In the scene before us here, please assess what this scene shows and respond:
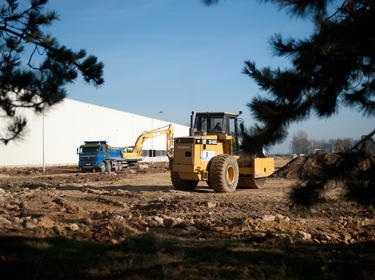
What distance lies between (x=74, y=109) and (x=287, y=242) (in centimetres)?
3445

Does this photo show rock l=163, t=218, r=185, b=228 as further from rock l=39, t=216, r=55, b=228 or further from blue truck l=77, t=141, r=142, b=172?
blue truck l=77, t=141, r=142, b=172

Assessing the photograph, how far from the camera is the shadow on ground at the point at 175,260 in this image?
17.3 ft

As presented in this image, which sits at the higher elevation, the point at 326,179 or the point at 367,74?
the point at 367,74

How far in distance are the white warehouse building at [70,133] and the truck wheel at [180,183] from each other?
14367 millimetres

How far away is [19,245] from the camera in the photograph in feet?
19.5

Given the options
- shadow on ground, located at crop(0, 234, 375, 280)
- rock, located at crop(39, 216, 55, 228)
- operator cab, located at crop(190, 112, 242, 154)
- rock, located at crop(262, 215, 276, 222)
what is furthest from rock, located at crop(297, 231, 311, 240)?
operator cab, located at crop(190, 112, 242, 154)

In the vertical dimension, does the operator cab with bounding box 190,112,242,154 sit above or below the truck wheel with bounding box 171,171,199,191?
above

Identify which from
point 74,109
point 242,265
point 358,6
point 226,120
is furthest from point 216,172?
point 74,109

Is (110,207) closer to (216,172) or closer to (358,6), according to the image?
(216,172)

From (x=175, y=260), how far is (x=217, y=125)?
10.1 metres

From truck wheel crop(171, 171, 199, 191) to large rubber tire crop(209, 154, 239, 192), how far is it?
5.25 feet

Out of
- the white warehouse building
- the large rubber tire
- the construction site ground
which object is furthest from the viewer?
the white warehouse building

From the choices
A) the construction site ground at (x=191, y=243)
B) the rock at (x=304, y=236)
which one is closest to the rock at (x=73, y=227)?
the construction site ground at (x=191, y=243)

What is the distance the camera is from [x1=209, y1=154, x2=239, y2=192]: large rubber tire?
45.2 ft
